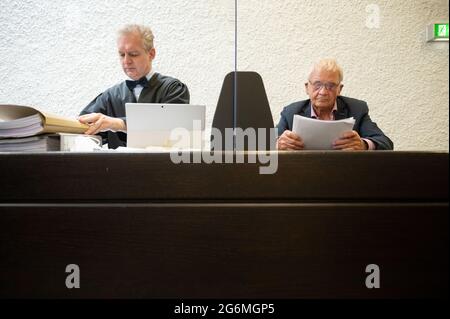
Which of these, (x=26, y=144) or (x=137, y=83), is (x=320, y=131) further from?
(x=137, y=83)

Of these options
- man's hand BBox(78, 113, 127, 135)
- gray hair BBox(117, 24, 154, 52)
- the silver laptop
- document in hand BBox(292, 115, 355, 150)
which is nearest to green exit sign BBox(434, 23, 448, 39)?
document in hand BBox(292, 115, 355, 150)

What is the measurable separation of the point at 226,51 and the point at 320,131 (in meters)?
1.38

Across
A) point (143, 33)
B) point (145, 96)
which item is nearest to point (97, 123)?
point (145, 96)

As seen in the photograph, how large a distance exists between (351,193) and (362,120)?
3.98ft

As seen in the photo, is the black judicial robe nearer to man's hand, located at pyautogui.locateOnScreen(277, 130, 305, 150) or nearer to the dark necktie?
the dark necktie

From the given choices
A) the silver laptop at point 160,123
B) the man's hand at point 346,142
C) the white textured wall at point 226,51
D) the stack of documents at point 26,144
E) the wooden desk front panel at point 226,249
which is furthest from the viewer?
the white textured wall at point 226,51

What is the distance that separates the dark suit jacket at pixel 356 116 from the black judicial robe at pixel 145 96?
51cm

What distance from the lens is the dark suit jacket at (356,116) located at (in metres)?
1.84

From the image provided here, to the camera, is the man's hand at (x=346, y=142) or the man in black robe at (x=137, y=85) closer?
the man's hand at (x=346, y=142)

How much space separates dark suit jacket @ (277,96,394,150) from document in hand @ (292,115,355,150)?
46 cm

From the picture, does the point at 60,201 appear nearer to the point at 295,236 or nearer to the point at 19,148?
the point at 19,148

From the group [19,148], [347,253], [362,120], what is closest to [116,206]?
[19,148]

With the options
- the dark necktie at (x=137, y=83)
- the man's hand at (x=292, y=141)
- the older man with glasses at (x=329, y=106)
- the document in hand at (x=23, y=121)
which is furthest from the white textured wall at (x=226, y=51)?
the document in hand at (x=23, y=121)

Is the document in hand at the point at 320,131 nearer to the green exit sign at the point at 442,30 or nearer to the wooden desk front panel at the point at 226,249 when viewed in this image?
the green exit sign at the point at 442,30
